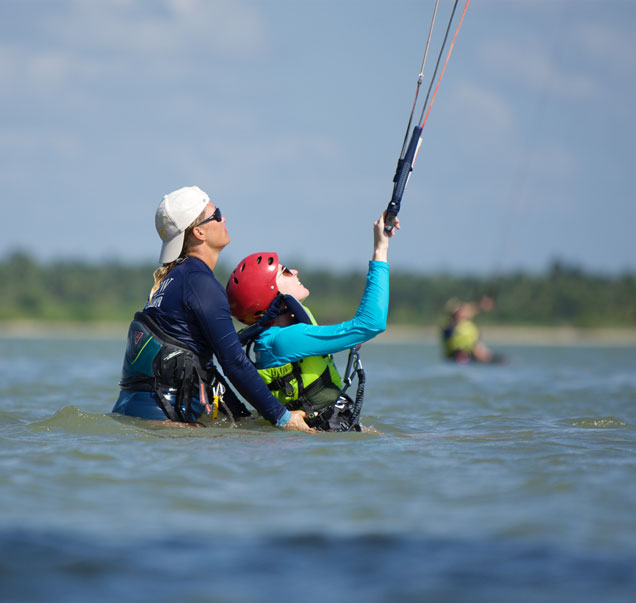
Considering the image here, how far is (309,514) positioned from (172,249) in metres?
2.55

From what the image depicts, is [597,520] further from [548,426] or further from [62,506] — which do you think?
[548,426]

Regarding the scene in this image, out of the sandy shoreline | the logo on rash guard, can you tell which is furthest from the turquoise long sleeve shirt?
the sandy shoreline

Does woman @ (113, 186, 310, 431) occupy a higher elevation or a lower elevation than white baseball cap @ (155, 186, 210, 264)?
lower

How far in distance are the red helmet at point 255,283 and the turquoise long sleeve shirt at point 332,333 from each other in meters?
0.23

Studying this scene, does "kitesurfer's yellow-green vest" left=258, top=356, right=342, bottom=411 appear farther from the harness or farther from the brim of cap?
the brim of cap

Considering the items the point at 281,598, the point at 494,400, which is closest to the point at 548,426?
the point at 494,400

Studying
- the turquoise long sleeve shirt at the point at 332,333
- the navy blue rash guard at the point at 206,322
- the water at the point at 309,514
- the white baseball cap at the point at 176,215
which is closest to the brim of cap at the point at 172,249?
the white baseball cap at the point at 176,215

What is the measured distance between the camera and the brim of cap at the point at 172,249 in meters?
5.78

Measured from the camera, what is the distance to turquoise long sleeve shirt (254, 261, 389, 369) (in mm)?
5496

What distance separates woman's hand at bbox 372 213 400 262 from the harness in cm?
140

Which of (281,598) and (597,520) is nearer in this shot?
(281,598)

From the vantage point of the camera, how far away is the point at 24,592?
2906mm

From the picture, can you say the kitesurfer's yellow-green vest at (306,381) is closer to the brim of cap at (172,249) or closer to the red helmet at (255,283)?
the red helmet at (255,283)

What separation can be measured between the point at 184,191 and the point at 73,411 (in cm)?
218
